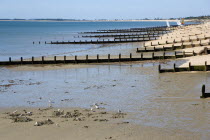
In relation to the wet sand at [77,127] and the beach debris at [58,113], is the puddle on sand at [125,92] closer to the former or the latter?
the wet sand at [77,127]

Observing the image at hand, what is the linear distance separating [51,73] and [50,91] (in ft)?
37.3

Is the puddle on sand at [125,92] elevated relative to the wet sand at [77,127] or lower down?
elevated

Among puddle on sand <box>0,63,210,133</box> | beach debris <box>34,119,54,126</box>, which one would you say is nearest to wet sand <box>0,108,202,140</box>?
beach debris <box>34,119,54,126</box>

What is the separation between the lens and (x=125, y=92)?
29891 mm

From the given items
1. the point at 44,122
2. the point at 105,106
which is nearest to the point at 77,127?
the point at 44,122

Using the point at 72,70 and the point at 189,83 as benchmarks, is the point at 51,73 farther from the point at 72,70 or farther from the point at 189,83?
the point at 189,83

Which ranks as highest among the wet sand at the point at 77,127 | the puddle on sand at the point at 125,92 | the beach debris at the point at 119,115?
the puddle on sand at the point at 125,92

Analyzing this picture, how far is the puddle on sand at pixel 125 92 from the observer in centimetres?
2231

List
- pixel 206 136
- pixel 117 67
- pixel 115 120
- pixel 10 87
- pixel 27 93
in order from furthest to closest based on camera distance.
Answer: pixel 117 67, pixel 10 87, pixel 27 93, pixel 115 120, pixel 206 136

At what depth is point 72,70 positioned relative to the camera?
4475 cm

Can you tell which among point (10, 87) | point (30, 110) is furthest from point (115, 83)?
point (30, 110)

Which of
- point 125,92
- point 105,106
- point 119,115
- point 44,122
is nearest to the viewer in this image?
point 44,122

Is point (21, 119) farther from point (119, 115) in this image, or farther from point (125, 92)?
point (125, 92)

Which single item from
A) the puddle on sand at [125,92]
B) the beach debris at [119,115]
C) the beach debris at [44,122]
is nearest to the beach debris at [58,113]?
the beach debris at [44,122]
